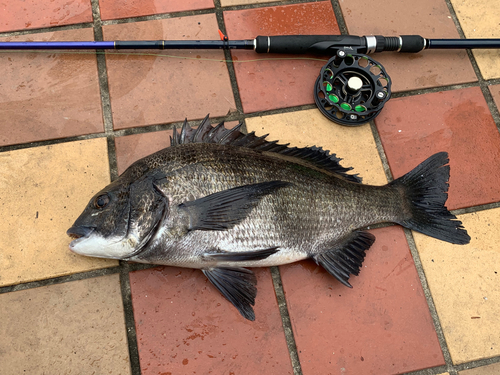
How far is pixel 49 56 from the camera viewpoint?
7.62 ft

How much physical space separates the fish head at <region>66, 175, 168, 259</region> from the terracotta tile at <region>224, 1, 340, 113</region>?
879mm

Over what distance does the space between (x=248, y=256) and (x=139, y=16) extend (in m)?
1.69

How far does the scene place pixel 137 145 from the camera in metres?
2.22

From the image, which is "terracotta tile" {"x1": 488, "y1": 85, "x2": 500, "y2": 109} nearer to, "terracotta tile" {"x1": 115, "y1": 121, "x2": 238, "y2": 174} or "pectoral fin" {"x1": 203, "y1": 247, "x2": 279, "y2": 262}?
Result: "pectoral fin" {"x1": 203, "y1": 247, "x2": 279, "y2": 262}

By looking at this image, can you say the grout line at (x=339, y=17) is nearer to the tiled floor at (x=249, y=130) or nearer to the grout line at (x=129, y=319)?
the tiled floor at (x=249, y=130)

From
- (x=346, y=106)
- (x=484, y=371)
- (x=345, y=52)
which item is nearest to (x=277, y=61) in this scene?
(x=345, y=52)

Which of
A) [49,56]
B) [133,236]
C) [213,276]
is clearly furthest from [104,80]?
[213,276]

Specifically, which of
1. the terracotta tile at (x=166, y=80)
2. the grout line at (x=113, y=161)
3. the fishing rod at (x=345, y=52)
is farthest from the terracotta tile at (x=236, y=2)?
the grout line at (x=113, y=161)

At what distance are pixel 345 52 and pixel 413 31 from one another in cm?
62

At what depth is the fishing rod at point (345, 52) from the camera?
227 centimetres

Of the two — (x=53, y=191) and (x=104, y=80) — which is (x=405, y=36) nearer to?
(x=104, y=80)

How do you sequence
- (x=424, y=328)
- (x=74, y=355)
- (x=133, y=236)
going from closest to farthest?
(x=133, y=236) → (x=74, y=355) → (x=424, y=328)

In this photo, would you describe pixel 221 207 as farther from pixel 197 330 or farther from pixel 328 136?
pixel 328 136

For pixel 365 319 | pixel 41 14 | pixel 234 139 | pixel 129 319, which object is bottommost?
pixel 365 319
